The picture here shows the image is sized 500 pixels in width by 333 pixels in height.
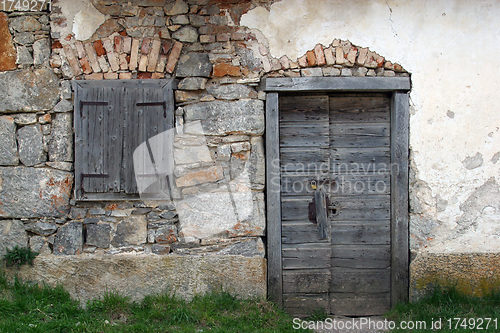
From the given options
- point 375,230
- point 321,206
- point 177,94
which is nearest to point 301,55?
point 177,94

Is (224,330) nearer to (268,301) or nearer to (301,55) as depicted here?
(268,301)

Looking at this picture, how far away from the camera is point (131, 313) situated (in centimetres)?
311

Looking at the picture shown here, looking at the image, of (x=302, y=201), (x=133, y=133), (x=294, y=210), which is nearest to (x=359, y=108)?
(x=302, y=201)

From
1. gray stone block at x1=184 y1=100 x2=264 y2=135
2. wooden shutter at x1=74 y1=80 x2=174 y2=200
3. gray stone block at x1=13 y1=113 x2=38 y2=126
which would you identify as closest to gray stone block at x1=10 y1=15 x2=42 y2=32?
wooden shutter at x1=74 y1=80 x2=174 y2=200

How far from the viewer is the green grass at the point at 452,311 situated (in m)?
2.96

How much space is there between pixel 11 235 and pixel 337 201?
310 cm

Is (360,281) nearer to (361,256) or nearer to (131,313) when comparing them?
(361,256)

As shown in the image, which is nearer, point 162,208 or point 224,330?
point 224,330

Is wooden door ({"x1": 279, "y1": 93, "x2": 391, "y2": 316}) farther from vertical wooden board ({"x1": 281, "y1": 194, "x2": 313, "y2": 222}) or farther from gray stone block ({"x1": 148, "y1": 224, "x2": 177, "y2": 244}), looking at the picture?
gray stone block ({"x1": 148, "y1": 224, "x2": 177, "y2": 244})

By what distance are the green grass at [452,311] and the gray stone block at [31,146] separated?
3554 millimetres

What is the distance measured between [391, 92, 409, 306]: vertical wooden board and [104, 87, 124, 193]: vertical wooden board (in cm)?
257

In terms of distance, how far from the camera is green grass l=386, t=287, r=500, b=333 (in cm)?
296

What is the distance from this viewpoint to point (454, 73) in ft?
10.7

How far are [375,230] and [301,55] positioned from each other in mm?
1843
